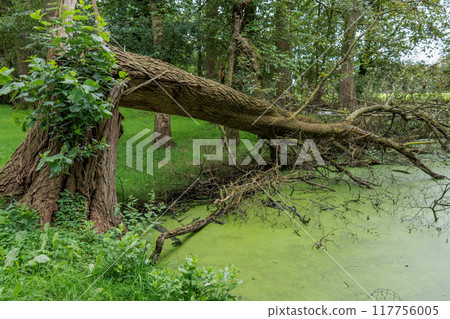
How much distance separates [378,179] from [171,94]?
3.69 m

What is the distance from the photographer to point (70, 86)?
10.2 ft

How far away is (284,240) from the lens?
12.1 ft

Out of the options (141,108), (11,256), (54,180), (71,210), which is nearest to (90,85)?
(54,180)

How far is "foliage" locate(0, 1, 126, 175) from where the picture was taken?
2.97 metres

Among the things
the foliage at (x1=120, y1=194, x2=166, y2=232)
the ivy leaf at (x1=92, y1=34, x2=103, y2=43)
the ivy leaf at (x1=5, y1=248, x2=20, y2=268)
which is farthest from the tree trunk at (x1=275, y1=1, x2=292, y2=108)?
the ivy leaf at (x1=5, y1=248, x2=20, y2=268)

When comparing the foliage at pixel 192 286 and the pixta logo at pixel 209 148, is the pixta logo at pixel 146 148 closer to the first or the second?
the pixta logo at pixel 209 148

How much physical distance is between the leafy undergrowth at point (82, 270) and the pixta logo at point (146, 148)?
3533 mm

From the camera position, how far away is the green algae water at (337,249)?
2.71m

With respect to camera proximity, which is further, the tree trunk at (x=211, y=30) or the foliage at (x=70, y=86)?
the tree trunk at (x=211, y=30)

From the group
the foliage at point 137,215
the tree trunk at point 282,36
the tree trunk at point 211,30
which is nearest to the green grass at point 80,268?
the foliage at point 137,215

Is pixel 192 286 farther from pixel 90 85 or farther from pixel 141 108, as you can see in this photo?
pixel 141 108

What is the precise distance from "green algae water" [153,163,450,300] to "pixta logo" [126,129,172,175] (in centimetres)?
243

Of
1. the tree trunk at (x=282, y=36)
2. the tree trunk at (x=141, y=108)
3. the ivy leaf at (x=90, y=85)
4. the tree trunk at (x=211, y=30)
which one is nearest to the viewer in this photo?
the ivy leaf at (x=90, y=85)

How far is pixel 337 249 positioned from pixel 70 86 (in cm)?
287
